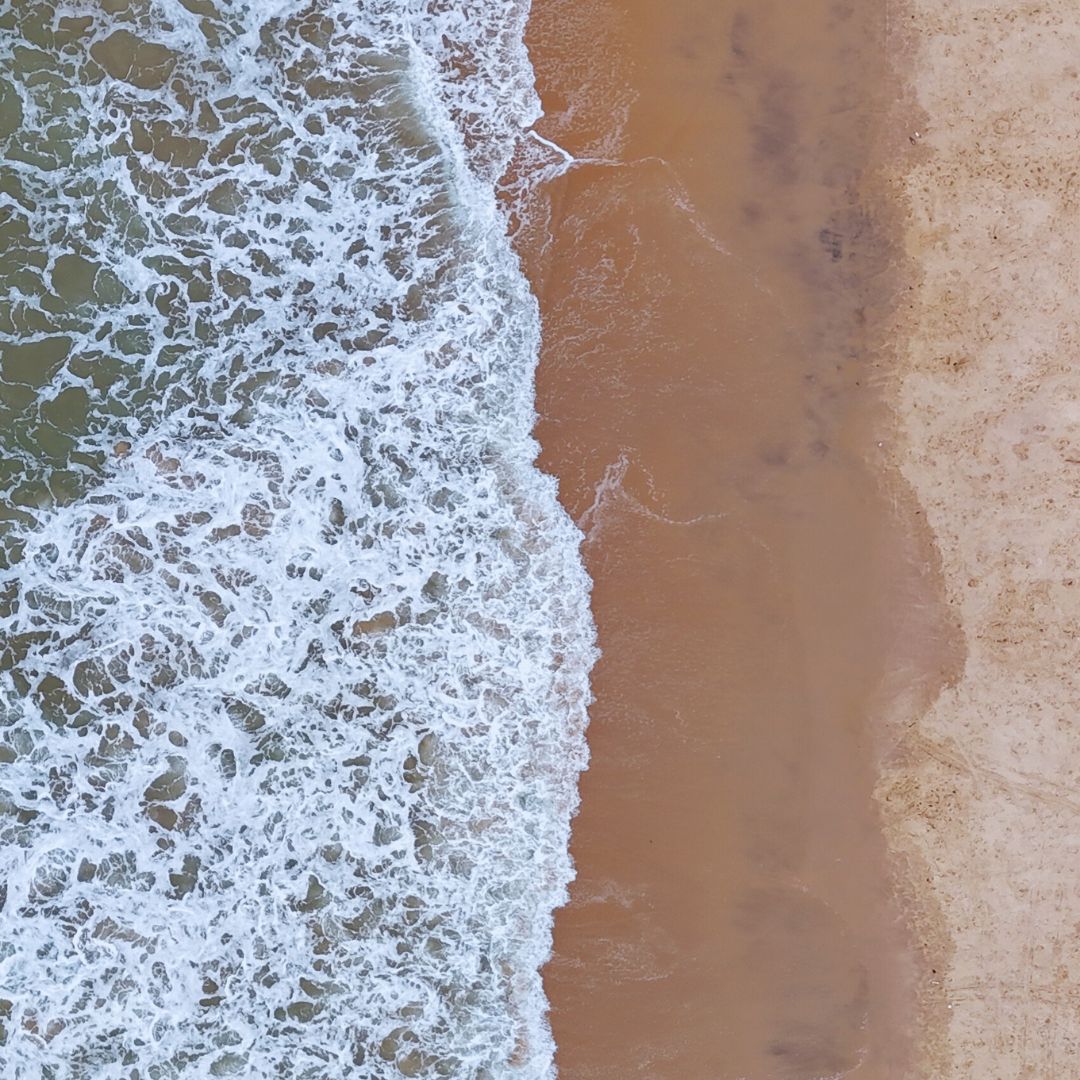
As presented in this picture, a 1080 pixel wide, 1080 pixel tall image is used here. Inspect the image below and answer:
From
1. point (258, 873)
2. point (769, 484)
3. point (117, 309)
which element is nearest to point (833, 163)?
point (769, 484)

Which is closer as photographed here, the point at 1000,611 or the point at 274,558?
the point at 1000,611

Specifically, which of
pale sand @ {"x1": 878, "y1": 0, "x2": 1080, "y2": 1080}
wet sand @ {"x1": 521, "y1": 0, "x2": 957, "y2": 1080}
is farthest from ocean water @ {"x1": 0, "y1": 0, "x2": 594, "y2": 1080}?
pale sand @ {"x1": 878, "y1": 0, "x2": 1080, "y2": 1080}

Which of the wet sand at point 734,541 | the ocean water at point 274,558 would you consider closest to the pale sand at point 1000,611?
the wet sand at point 734,541

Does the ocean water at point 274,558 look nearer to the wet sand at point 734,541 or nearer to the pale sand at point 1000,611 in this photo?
the wet sand at point 734,541

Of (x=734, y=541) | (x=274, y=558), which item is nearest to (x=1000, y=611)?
(x=734, y=541)

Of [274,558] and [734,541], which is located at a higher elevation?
[734,541]

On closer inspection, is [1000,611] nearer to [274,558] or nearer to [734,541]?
[734,541]
